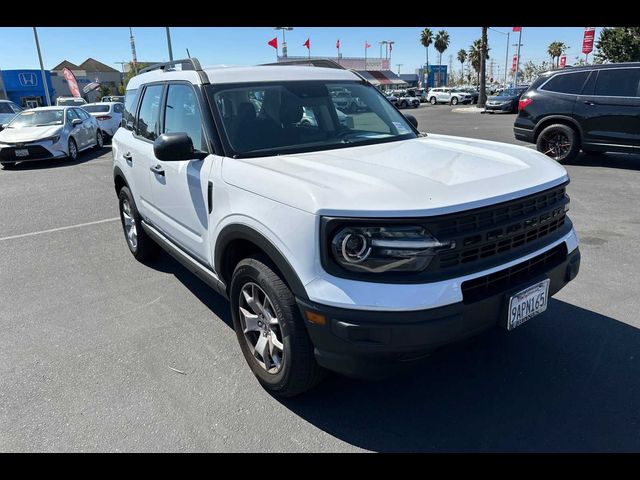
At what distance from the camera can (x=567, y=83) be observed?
945 centimetres

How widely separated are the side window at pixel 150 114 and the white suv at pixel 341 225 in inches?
13.8

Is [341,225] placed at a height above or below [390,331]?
above

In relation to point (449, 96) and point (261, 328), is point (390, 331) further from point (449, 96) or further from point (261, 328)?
point (449, 96)

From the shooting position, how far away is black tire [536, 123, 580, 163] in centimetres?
941

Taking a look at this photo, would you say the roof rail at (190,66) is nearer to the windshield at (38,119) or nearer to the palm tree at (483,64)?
the windshield at (38,119)

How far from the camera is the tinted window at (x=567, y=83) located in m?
9.23

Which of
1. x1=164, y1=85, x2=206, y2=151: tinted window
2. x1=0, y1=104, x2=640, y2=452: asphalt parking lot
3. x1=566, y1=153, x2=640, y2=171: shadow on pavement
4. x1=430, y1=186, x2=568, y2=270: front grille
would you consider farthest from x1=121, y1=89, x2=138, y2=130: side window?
x1=566, y1=153, x2=640, y2=171: shadow on pavement

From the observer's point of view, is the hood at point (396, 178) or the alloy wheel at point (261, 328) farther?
the alloy wheel at point (261, 328)

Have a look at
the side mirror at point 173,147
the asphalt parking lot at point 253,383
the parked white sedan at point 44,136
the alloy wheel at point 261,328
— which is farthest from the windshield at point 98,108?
the alloy wheel at point 261,328

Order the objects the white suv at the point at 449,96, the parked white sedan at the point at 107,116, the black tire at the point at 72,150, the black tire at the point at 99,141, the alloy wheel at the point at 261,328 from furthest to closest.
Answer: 1. the white suv at the point at 449,96
2. the parked white sedan at the point at 107,116
3. the black tire at the point at 99,141
4. the black tire at the point at 72,150
5. the alloy wheel at the point at 261,328

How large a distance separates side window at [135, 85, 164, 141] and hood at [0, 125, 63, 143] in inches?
377

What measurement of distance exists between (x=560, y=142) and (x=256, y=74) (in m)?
8.19

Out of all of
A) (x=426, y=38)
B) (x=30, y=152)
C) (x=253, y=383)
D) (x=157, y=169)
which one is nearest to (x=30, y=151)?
(x=30, y=152)

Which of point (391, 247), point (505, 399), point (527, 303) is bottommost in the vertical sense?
point (505, 399)
